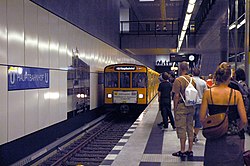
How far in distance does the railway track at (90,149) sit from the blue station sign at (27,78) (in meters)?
1.85

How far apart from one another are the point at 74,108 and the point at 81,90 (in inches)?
52.0

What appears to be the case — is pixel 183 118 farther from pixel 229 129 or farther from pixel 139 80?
pixel 139 80

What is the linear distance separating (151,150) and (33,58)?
4022mm

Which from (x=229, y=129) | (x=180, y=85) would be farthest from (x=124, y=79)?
(x=229, y=129)

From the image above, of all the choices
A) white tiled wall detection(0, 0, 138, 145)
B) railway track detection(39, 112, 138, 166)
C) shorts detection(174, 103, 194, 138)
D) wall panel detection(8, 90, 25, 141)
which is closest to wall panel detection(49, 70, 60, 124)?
white tiled wall detection(0, 0, 138, 145)

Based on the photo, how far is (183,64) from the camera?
21.3 ft

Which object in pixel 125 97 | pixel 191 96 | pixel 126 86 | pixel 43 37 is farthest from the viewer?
pixel 126 86

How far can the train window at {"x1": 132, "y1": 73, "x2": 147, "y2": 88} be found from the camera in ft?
56.4

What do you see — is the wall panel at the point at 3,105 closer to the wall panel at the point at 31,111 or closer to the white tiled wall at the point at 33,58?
the white tiled wall at the point at 33,58

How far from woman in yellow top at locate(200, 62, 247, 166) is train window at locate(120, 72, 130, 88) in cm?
1335

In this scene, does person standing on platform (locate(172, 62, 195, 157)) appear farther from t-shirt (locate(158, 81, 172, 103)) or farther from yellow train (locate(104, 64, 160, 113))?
yellow train (locate(104, 64, 160, 113))

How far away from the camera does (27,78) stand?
8945 mm

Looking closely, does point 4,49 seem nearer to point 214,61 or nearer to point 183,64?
point 183,64

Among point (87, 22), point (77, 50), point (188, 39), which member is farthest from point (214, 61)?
point (77, 50)
